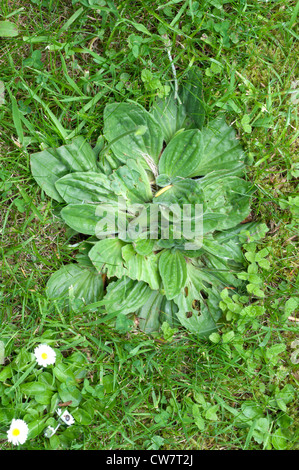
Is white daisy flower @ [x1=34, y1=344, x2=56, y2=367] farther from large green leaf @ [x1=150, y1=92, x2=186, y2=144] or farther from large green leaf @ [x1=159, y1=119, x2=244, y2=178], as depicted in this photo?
large green leaf @ [x1=150, y1=92, x2=186, y2=144]

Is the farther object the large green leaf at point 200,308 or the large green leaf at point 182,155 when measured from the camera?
the large green leaf at point 200,308

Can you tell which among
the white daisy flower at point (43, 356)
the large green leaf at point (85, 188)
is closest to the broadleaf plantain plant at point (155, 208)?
the large green leaf at point (85, 188)

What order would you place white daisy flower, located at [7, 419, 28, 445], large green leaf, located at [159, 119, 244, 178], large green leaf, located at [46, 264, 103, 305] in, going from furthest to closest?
large green leaf, located at [46, 264, 103, 305] < large green leaf, located at [159, 119, 244, 178] < white daisy flower, located at [7, 419, 28, 445]

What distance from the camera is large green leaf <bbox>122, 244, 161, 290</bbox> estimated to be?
265 cm

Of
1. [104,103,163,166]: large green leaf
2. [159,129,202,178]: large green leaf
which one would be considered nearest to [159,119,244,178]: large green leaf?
[159,129,202,178]: large green leaf

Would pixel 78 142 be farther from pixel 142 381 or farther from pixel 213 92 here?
pixel 142 381

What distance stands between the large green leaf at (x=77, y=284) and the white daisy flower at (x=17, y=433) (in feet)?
2.17

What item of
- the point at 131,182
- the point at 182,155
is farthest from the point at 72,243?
the point at 182,155

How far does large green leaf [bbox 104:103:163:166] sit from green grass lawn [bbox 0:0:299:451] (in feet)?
0.40

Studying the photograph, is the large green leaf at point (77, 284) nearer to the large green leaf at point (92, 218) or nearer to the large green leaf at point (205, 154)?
the large green leaf at point (92, 218)

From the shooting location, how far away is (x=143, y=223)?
8.75 ft

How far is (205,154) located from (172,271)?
2.16ft

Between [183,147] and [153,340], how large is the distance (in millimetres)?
1044

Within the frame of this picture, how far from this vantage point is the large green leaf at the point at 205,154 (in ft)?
8.63
